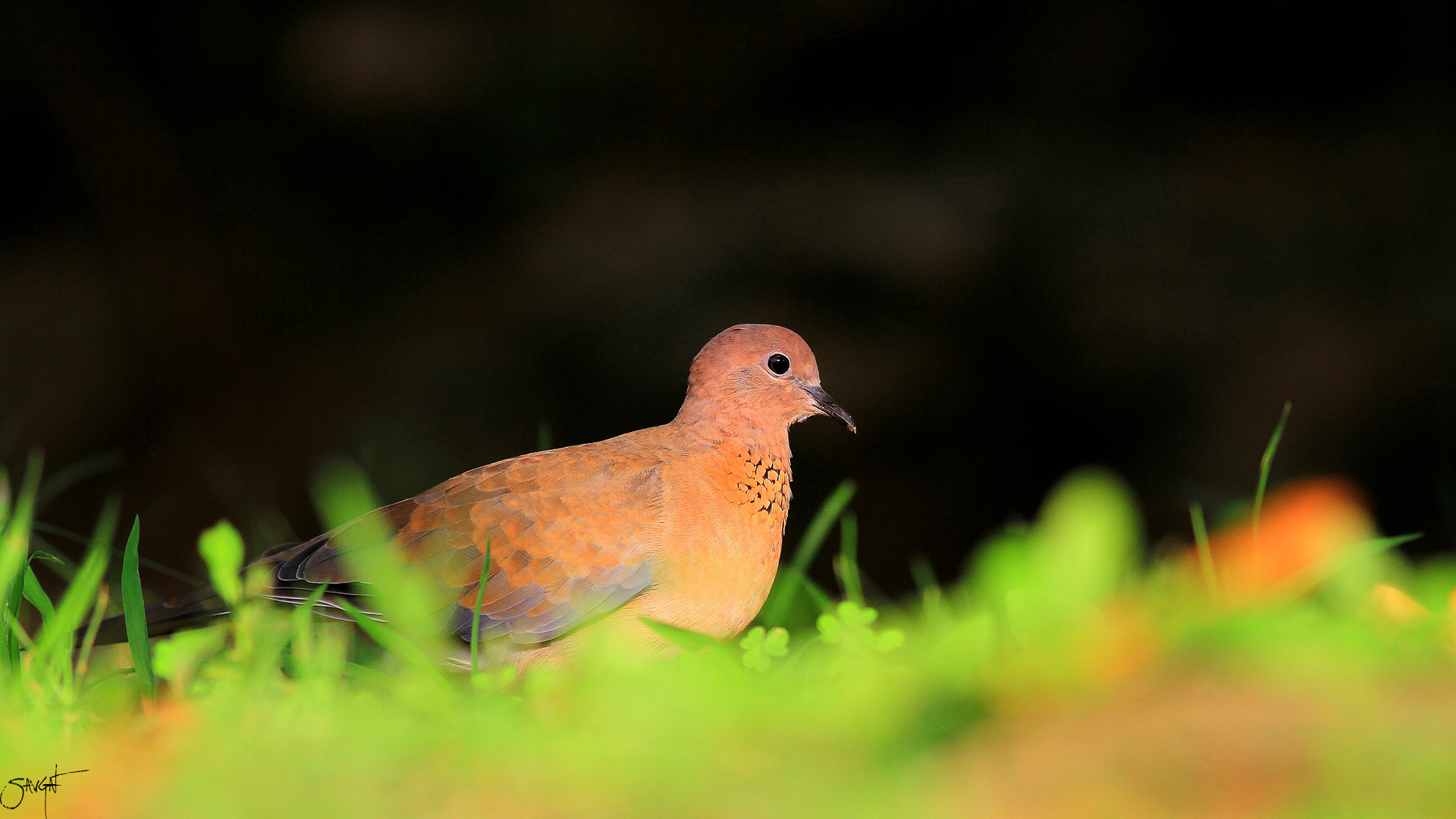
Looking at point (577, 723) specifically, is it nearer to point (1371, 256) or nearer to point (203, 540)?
point (203, 540)

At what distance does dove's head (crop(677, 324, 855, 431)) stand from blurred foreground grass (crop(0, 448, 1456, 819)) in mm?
857

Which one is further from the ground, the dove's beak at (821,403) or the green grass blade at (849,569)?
the dove's beak at (821,403)

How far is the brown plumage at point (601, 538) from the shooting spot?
2.55 metres

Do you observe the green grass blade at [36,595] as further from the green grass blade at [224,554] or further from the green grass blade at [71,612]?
the green grass blade at [224,554]

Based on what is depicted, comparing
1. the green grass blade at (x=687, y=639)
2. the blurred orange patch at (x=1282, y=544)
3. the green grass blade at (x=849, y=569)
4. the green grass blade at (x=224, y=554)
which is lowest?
the green grass blade at (x=849, y=569)

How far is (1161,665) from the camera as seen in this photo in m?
1.53

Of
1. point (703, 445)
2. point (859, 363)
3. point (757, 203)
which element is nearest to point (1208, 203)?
point (859, 363)

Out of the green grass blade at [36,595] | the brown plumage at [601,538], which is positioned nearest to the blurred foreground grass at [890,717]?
the green grass blade at [36,595]

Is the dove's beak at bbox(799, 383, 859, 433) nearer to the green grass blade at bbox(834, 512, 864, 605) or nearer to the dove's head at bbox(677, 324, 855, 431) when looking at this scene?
the dove's head at bbox(677, 324, 855, 431)

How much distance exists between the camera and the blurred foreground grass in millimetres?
1265

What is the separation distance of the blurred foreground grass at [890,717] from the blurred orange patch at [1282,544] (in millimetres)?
21

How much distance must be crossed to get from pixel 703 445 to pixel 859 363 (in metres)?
2.70

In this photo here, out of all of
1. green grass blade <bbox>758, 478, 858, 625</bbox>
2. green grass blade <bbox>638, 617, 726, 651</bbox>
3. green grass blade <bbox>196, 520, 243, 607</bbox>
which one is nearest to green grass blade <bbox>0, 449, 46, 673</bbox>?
green grass blade <bbox>196, 520, 243, 607</bbox>

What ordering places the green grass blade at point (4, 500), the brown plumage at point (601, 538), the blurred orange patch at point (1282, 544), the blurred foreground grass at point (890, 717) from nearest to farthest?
1. the blurred foreground grass at point (890, 717)
2. the blurred orange patch at point (1282, 544)
3. the brown plumage at point (601, 538)
4. the green grass blade at point (4, 500)
